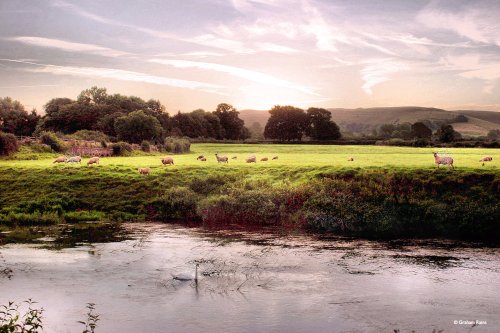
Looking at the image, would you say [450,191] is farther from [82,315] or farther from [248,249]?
[82,315]

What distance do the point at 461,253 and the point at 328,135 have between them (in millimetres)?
121125

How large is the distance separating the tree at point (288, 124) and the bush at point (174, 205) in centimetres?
11400

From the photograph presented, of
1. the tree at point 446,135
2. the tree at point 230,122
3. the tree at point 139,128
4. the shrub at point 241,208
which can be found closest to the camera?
the shrub at point 241,208

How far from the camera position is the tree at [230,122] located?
168750 mm

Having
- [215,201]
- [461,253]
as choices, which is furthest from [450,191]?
[215,201]

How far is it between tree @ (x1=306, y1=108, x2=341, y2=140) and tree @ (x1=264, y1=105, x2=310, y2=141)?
5.87 ft

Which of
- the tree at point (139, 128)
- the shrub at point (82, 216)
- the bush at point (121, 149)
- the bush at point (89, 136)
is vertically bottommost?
the shrub at point (82, 216)

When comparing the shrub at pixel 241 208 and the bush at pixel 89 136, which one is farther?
the bush at pixel 89 136

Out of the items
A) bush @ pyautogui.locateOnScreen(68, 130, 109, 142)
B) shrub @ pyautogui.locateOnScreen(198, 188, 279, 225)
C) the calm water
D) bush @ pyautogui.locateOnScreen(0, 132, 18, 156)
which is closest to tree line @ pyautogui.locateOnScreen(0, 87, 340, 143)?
bush @ pyautogui.locateOnScreen(68, 130, 109, 142)

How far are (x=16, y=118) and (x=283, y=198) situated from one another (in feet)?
381

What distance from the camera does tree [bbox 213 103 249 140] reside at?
168750mm

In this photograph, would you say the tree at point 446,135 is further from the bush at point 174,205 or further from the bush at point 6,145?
the bush at point 6,145

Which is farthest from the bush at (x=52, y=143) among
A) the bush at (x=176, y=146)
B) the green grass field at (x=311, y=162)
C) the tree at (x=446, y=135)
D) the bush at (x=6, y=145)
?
the tree at (x=446, y=135)

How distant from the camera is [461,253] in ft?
86.9
